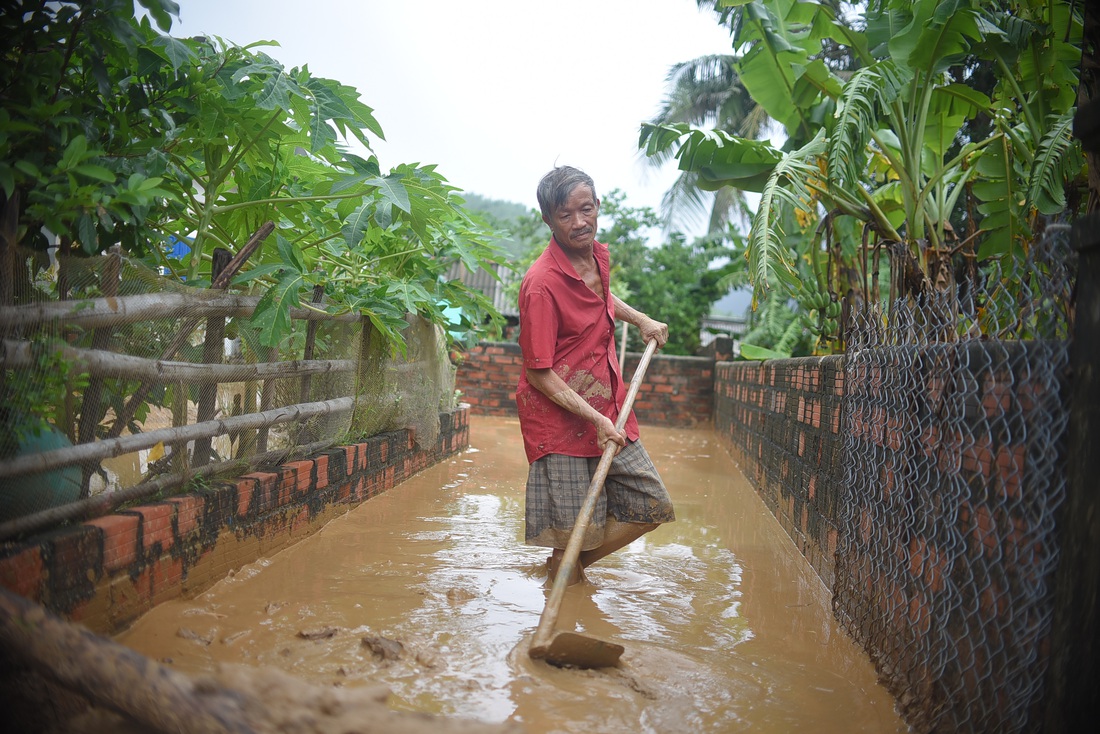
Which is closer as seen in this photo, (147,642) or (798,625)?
(147,642)

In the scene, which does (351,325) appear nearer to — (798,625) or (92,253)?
(92,253)

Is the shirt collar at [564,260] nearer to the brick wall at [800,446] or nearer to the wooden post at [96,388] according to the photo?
the brick wall at [800,446]

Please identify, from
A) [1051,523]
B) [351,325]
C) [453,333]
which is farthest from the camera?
[453,333]

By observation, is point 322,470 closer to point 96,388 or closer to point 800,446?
point 96,388

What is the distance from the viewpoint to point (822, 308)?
20.0 ft

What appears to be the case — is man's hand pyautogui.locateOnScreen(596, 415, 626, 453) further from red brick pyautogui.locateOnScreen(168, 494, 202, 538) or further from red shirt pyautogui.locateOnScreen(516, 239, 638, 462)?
red brick pyautogui.locateOnScreen(168, 494, 202, 538)

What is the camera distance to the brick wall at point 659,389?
36.9 feet

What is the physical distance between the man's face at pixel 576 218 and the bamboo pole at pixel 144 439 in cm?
147

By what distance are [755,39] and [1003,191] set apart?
1.98 meters

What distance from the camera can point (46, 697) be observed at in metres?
1.92

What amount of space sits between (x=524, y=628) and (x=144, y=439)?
55.3 inches

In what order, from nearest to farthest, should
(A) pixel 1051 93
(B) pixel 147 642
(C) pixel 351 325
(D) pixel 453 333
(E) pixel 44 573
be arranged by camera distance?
(E) pixel 44 573
(B) pixel 147 642
(C) pixel 351 325
(A) pixel 1051 93
(D) pixel 453 333

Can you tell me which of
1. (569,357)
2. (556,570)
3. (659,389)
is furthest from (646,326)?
(659,389)

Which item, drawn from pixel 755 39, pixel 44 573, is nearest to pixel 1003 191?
pixel 755 39
